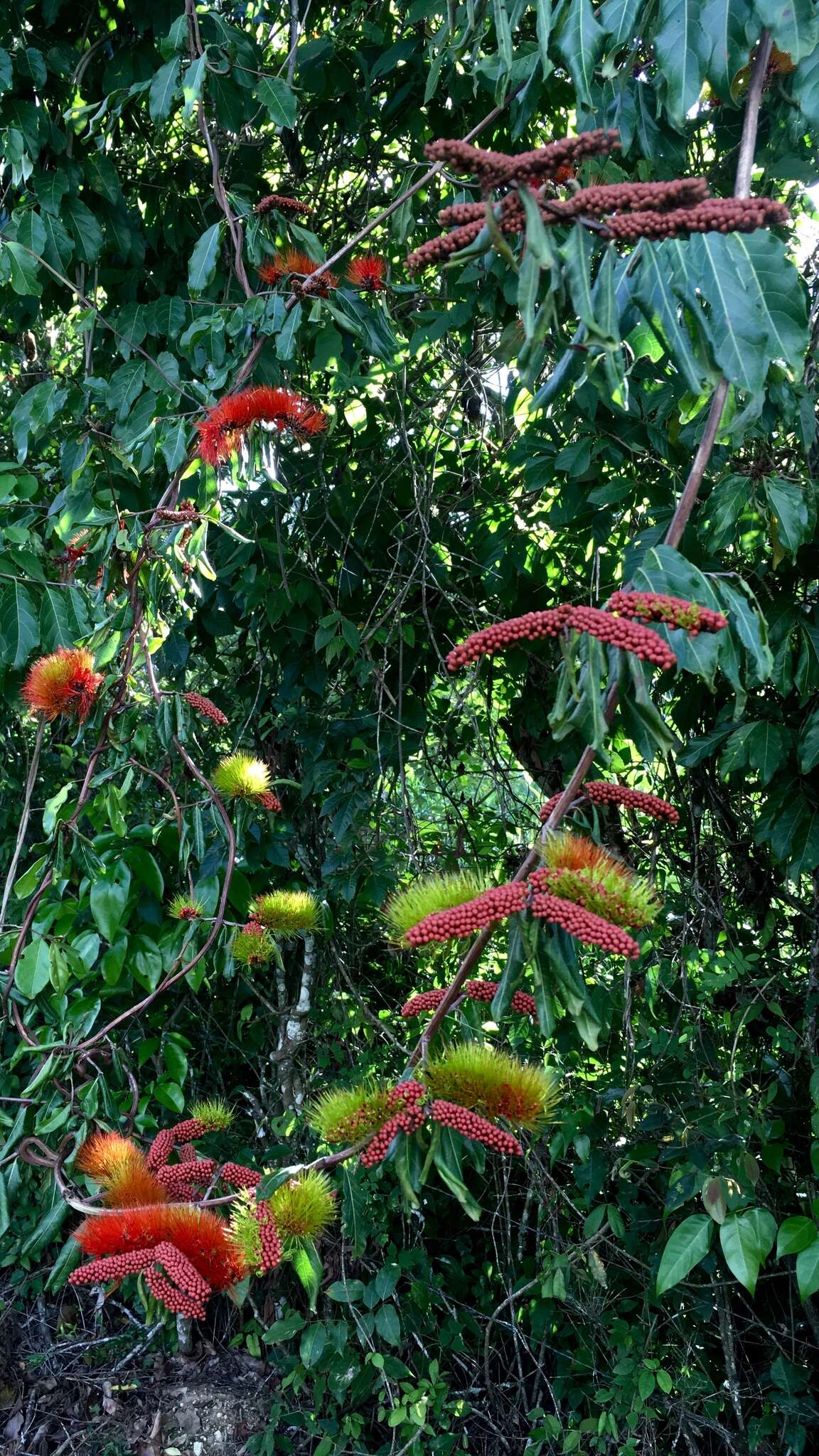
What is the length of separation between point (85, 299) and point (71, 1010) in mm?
1425

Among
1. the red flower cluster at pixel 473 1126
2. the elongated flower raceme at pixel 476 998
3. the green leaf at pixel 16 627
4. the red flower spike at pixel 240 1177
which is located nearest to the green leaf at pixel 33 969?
the green leaf at pixel 16 627

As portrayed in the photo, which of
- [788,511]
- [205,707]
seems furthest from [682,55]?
[205,707]

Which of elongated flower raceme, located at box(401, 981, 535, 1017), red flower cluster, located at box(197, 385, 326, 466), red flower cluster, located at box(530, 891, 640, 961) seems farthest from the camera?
red flower cluster, located at box(197, 385, 326, 466)

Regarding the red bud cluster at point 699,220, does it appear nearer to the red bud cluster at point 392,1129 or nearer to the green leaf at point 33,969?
the red bud cluster at point 392,1129

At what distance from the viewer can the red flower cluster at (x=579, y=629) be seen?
0.87m

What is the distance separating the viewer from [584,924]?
869mm

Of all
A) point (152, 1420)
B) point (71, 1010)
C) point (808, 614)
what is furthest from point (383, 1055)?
point (808, 614)

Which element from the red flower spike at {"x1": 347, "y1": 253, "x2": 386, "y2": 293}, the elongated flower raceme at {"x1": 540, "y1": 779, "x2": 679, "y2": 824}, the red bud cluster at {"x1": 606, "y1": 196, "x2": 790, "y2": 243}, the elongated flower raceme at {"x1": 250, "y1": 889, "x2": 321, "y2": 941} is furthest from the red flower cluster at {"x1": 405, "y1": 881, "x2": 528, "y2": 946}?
the red flower spike at {"x1": 347, "y1": 253, "x2": 386, "y2": 293}

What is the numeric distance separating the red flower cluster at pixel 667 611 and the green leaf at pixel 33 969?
141 cm

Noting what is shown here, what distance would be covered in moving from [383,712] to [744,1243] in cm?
129

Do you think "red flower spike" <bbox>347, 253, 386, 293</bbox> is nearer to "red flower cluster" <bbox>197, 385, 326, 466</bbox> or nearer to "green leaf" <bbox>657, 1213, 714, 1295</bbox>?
"red flower cluster" <bbox>197, 385, 326, 466</bbox>

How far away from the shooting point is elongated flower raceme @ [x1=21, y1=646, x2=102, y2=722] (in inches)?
68.8

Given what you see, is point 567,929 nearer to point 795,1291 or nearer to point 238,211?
point 238,211

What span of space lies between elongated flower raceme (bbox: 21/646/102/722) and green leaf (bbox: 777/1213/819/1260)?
141cm
